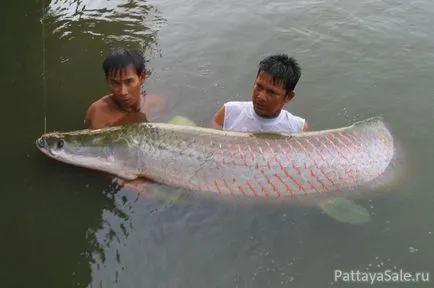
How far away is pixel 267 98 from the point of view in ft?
14.1

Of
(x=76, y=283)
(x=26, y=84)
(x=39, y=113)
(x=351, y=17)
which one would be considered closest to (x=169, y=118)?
(x=39, y=113)

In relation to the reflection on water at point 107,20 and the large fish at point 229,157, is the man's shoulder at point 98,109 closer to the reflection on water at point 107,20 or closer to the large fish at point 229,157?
the large fish at point 229,157

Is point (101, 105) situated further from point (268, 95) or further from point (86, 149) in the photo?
point (268, 95)

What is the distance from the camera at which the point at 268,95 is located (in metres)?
4.27

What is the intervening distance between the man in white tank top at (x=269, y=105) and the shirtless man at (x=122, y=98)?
2.89 feet

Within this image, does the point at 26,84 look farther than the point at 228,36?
No

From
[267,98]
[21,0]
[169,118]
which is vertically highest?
[21,0]

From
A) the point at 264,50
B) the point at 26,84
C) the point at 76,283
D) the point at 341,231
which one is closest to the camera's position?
the point at 76,283

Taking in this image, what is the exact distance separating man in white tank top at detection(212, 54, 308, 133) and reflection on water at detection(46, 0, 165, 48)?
2.54 meters

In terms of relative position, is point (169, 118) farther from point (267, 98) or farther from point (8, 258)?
point (8, 258)

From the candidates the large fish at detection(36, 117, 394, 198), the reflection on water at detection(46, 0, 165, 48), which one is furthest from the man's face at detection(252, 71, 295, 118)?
the reflection on water at detection(46, 0, 165, 48)

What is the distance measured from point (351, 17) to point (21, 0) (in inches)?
212

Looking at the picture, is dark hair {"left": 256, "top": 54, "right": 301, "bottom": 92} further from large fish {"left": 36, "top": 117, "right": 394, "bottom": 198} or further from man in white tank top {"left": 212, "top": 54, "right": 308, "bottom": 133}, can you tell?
large fish {"left": 36, "top": 117, "right": 394, "bottom": 198}

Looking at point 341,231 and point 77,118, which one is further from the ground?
point 77,118
